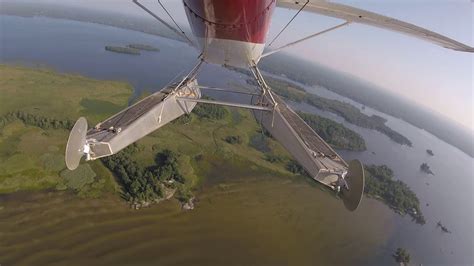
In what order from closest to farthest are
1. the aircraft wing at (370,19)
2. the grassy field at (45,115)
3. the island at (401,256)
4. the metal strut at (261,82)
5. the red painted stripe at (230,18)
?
1. the red painted stripe at (230,18)
2. the aircraft wing at (370,19)
3. the metal strut at (261,82)
4. the grassy field at (45,115)
5. the island at (401,256)

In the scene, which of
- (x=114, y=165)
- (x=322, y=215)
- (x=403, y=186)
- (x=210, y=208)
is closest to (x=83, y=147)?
A: (x=210, y=208)

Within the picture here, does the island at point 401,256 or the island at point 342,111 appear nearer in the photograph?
the island at point 401,256

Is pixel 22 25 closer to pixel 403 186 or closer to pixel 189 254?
pixel 189 254

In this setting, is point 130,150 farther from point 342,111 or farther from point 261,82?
point 342,111

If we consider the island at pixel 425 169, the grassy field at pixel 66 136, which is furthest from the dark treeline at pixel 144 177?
the island at pixel 425 169

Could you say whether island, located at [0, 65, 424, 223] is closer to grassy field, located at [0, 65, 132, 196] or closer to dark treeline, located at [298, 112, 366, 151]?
grassy field, located at [0, 65, 132, 196]

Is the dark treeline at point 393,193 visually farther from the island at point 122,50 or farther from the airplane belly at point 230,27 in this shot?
the island at point 122,50

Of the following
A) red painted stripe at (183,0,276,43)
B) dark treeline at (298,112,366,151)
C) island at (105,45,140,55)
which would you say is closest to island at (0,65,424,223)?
dark treeline at (298,112,366,151)
